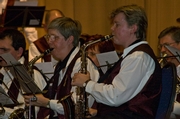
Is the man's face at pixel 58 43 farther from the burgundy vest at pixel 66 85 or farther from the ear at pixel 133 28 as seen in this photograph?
the ear at pixel 133 28

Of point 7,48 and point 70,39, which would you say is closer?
point 70,39

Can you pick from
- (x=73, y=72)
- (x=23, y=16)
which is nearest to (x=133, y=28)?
(x=73, y=72)

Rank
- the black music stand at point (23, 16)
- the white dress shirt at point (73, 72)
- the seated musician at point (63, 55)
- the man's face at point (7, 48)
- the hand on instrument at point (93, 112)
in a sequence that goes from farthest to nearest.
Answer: the black music stand at point (23, 16), the man's face at point (7, 48), the seated musician at point (63, 55), the white dress shirt at point (73, 72), the hand on instrument at point (93, 112)

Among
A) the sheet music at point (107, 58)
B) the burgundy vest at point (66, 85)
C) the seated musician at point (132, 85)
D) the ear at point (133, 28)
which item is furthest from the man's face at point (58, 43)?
the ear at point (133, 28)

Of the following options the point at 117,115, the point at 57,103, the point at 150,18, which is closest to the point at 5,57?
the point at 57,103

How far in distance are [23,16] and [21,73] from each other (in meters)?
2.24

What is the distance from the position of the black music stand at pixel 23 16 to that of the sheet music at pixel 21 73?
211 cm

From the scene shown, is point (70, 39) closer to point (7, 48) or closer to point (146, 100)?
point (7, 48)

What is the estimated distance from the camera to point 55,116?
3.43 m

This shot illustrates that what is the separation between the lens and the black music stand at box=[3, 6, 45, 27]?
505 cm

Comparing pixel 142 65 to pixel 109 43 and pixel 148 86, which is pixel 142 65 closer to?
pixel 148 86

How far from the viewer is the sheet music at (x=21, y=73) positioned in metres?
2.95

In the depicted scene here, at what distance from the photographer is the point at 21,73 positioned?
2988 millimetres

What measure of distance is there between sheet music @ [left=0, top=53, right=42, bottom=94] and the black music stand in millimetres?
2110
